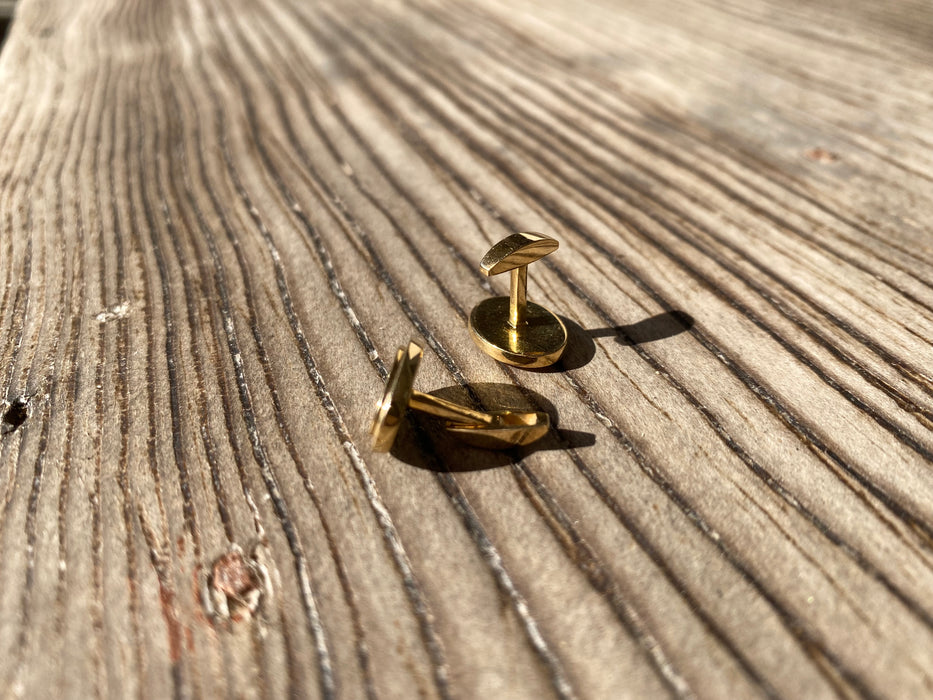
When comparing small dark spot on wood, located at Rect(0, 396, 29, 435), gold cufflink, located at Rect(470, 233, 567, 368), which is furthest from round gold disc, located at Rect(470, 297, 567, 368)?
small dark spot on wood, located at Rect(0, 396, 29, 435)

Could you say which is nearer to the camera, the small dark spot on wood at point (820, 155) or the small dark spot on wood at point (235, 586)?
the small dark spot on wood at point (235, 586)

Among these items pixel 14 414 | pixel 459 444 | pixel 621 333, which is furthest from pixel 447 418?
pixel 14 414

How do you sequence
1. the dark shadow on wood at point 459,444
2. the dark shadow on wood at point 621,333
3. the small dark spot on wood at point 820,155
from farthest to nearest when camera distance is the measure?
1. the small dark spot on wood at point 820,155
2. the dark shadow on wood at point 621,333
3. the dark shadow on wood at point 459,444

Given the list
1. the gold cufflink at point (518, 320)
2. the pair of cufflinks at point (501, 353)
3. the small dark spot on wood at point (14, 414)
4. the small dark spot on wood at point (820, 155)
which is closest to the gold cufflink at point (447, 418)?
the pair of cufflinks at point (501, 353)

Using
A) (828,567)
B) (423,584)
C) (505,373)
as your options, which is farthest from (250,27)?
(828,567)

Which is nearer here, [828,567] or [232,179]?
[828,567]

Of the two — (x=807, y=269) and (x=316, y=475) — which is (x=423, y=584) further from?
(x=807, y=269)

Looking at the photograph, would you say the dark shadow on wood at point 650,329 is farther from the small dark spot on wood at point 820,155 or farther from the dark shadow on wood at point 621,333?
the small dark spot on wood at point 820,155

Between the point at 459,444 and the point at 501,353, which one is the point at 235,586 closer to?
the point at 459,444
